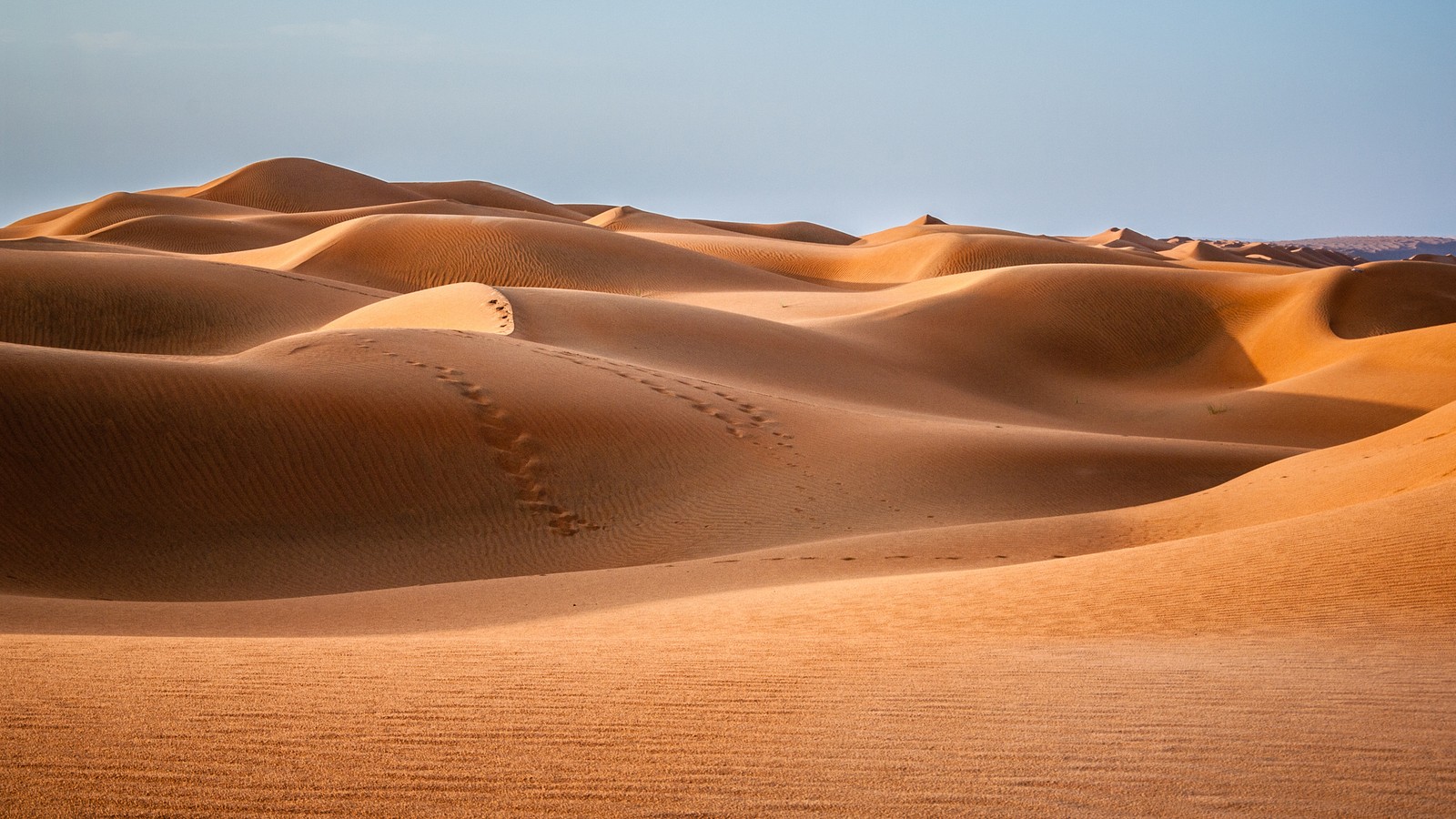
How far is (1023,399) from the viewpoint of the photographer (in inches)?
1085

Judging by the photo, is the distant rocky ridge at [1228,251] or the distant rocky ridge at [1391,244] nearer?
the distant rocky ridge at [1228,251]

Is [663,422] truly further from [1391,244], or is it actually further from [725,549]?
[1391,244]

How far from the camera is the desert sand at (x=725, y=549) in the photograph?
3.38 m

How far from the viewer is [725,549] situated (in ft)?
42.2

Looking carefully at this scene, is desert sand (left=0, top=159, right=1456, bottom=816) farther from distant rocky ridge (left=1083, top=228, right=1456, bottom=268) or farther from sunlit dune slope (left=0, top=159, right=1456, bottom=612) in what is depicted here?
distant rocky ridge (left=1083, top=228, right=1456, bottom=268)

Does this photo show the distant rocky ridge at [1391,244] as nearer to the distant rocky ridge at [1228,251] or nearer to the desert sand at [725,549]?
the distant rocky ridge at [1228,251]

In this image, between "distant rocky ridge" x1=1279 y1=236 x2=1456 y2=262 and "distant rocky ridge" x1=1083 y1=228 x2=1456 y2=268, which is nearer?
"distant rocky ridge" x1=1083 y1=228 x2=1456 y2=268

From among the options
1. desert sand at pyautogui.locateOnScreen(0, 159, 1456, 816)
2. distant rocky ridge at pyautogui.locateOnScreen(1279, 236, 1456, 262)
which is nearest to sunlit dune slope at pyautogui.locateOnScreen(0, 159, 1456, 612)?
desert sand at pyautogui.locateOnScreen(0, 159, 1456, 816)

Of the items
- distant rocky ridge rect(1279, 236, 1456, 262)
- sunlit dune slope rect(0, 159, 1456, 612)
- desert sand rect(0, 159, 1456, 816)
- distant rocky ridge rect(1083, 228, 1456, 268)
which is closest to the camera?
desert sand rect(0, 159, 1456, 816)

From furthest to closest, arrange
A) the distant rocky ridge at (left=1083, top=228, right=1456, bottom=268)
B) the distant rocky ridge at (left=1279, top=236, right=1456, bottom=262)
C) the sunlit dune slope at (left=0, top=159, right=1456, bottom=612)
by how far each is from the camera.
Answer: the distant rocky ridge at (left=1279, top=236, right=1456, bottom=262), the distant rocky ridge at (left=1083, top=228, right=1456, bottom=268), the sunlit dune slope at (left=0, top=159, right=1456, bottom=612)

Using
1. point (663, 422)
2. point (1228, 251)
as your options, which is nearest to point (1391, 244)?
point (1228, 251)

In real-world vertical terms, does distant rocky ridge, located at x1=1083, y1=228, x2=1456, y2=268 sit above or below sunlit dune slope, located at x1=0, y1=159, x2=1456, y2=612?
above

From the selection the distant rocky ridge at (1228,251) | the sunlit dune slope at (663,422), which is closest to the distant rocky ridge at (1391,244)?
the distant rocky ridge at (1228,251)

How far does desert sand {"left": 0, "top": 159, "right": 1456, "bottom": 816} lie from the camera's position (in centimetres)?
338
